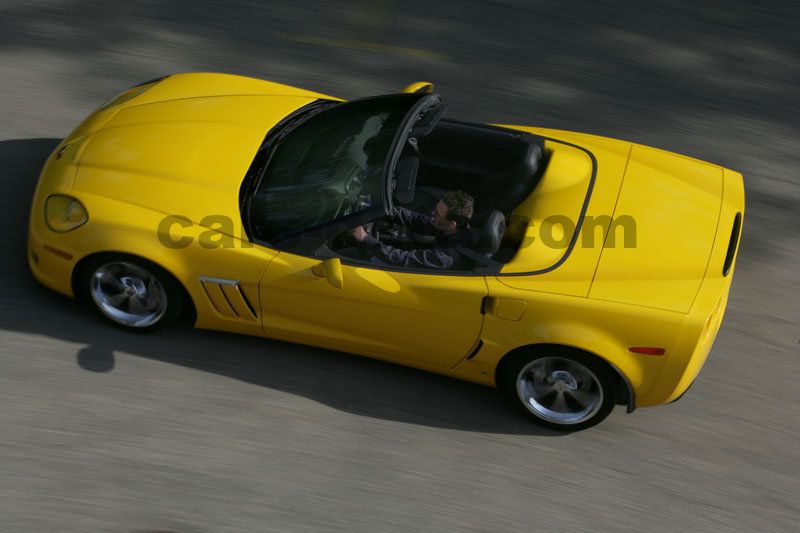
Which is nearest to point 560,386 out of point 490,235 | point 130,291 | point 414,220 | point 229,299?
point 490,235

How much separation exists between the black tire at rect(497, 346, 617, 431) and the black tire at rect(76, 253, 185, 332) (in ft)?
6.06

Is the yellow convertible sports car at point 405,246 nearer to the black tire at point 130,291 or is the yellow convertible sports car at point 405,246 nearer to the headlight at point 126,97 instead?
the black tire at point 130,291

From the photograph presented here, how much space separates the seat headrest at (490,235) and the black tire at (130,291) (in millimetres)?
1625

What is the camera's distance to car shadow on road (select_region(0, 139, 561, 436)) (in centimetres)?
504

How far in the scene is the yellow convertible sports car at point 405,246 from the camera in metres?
4.59

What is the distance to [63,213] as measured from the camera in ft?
16.4

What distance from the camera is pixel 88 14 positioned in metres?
8.13

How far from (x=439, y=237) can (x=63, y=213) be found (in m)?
2.03

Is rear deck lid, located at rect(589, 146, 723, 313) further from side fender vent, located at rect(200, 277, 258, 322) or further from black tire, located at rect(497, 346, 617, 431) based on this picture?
side fender vent, located at rect(200, 277, 258, 322)

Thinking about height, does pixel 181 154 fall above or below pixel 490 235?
below

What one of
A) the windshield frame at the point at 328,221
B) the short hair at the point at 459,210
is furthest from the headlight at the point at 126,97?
the short hair at the point at 459,210

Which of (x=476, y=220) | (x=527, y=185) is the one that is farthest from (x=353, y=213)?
(x=527, y=185)

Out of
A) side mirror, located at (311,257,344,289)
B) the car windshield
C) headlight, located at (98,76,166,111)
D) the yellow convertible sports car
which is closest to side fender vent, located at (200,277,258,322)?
the yellow convertible sports car

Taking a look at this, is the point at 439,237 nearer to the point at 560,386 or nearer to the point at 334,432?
the point at 560,386
